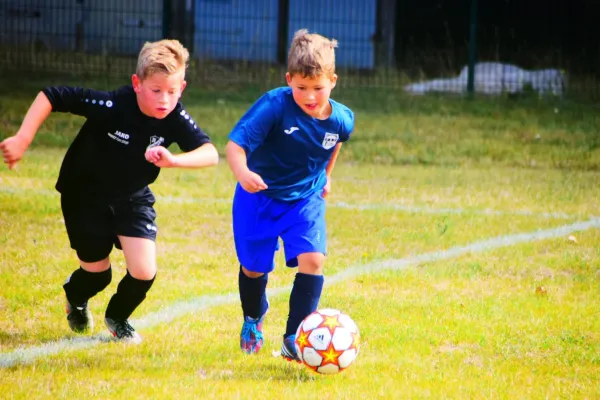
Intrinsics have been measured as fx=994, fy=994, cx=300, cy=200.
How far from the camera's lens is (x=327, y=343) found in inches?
168

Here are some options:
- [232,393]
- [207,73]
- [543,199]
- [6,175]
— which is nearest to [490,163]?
[543,199]

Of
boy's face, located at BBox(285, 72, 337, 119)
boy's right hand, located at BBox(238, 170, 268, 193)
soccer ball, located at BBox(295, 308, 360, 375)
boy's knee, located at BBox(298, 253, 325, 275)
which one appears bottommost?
soccer ball, located at BBox(295, 308, 360, 375)

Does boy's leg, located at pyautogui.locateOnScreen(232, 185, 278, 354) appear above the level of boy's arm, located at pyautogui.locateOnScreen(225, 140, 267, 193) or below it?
below

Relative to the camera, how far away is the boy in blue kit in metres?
4.54

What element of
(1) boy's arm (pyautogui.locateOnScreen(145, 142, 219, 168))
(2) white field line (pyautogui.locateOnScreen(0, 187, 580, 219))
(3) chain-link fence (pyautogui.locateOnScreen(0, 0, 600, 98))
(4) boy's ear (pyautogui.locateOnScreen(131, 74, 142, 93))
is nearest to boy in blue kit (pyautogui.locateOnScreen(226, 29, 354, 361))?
(1) boy's arm (pyautogui.locateOnScreen(145, 142, 219, 168))

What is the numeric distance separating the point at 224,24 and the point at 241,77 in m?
2.46

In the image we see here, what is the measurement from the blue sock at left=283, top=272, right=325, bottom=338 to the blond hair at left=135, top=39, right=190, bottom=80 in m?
1.12

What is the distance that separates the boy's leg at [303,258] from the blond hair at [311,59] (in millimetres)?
646

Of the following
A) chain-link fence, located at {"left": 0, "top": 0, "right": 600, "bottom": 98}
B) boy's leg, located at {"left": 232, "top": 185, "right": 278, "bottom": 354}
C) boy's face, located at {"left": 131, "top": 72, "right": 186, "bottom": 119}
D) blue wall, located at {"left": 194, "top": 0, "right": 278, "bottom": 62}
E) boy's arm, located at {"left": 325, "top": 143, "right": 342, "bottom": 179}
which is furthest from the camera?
blue wall, located at {"left": 194, "top": 0, "right": 278, "bottom": 62}

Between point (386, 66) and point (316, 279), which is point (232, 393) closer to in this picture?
point (316, 279)

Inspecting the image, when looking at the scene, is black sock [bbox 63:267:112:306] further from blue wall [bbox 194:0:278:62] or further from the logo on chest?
blue wall [bbox 194:0:278:62]

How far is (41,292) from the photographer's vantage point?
5.67 m

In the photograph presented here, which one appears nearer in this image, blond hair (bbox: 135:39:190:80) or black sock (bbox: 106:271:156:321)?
blond hair (bbox: 135:39:190:80)

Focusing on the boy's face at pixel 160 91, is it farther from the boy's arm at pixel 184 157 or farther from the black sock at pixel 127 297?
the black sock at pixel 127 297
